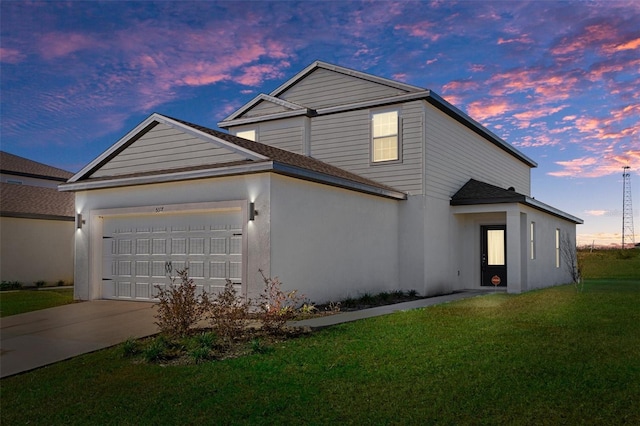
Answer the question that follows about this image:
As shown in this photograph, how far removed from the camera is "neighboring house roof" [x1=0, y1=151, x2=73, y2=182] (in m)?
26.1

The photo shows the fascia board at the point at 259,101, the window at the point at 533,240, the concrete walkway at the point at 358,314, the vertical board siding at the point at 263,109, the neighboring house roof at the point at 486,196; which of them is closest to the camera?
the concrete walkway at the point at 358,314

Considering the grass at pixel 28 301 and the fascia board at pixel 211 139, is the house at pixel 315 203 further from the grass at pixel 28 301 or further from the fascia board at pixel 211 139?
the grass at pixel 28 301

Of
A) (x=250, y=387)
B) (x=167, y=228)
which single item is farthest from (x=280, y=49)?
(x=250, y=387)

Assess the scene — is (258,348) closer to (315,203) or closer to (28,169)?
(315,203)

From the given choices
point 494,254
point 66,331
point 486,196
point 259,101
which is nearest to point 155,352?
point 66,331

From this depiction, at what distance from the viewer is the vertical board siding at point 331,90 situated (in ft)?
60.4

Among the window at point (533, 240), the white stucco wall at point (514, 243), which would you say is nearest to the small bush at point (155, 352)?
the white stucco wall at point (514, 243)

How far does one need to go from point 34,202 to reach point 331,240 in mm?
15371

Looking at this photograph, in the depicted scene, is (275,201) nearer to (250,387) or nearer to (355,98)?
(250,387)

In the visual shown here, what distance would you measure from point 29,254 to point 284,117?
11.9m

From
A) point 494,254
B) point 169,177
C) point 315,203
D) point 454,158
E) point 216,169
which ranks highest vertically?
point 454,158

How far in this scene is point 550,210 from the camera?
71.3 feet

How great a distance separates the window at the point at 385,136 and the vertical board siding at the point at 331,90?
75 centimetres

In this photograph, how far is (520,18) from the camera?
15.7m
